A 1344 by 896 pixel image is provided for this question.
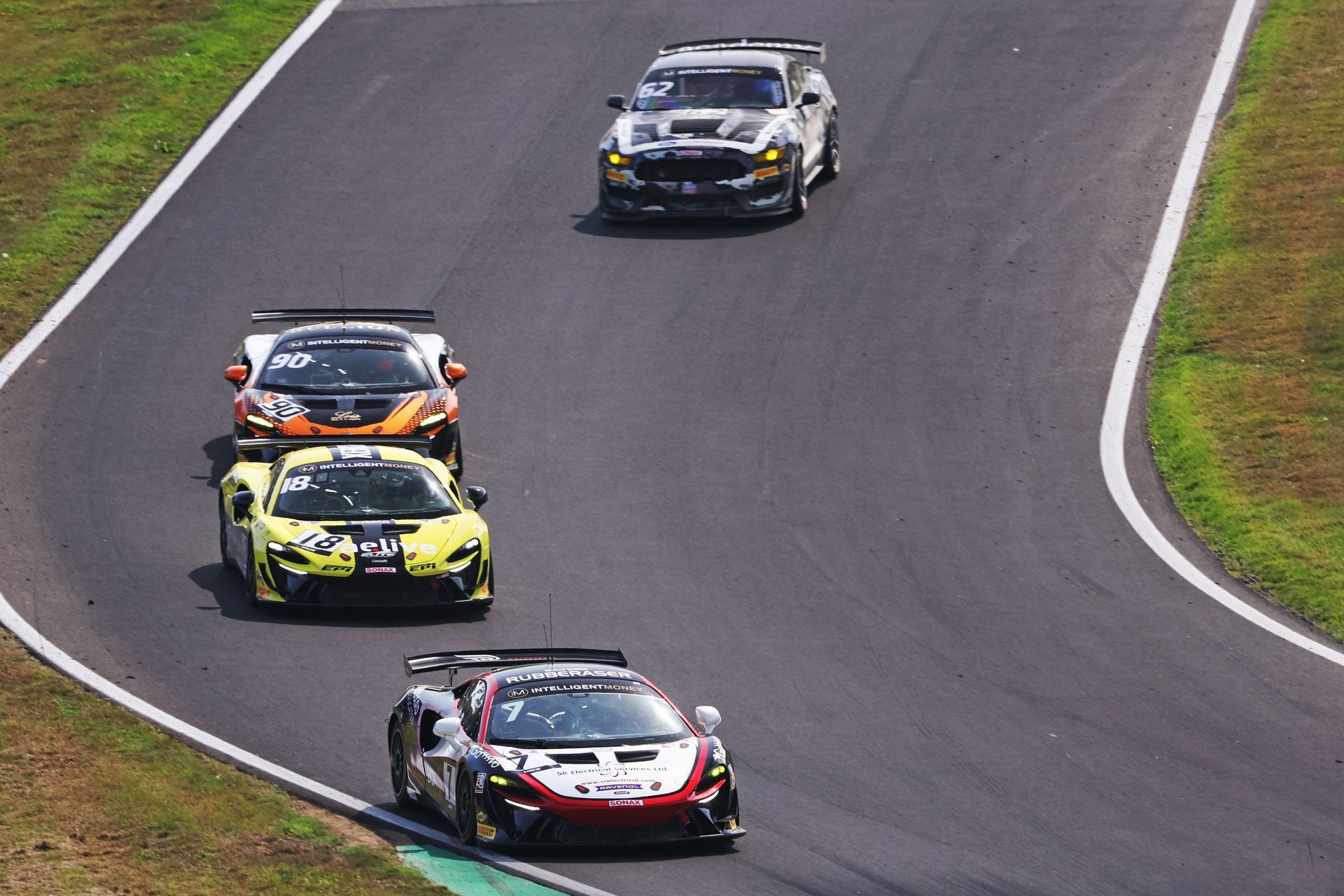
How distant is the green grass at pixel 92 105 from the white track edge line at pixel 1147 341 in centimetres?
1291

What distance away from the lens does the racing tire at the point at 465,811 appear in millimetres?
11984

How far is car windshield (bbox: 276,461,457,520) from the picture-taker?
17.6m

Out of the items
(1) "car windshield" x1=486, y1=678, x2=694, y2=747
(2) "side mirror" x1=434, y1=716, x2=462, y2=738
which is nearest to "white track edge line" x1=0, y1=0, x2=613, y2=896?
(2) "side mirror" x1=434, y1=716, x2=462, y2=738

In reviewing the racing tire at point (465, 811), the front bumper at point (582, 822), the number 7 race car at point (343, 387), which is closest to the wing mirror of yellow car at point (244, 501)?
the number 7 race car at point (343, 387)

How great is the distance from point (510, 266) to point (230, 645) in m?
11.0

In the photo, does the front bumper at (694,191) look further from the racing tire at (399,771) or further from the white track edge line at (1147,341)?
the racing tire at (399,771)

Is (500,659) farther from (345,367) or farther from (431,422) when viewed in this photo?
(345,367)

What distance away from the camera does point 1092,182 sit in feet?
94.6

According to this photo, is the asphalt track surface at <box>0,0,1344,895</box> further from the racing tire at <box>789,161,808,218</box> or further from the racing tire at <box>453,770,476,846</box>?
the racing tire at <box>453,770,476,846</box>

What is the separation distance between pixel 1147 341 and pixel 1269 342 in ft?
4.64

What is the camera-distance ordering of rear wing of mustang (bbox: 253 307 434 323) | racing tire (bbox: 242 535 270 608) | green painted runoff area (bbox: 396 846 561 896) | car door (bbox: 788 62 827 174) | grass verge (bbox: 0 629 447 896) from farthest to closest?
car door (bbox: 788 62 827 174), rear wing of mustang (bbox: 253 307 434 323), racing tire (bbox: 242 535 270 608), green painted runoff area (bbox: 396 846 561 896), grass verge (bbox: 0 629 447 896)

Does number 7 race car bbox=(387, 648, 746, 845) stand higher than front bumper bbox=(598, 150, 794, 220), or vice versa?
number 7 race car bbox=(387, 648, 746, 845)

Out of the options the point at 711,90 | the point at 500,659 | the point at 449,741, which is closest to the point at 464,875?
the point at 449,741

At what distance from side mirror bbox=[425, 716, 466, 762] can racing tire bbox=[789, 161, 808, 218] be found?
628 inches
